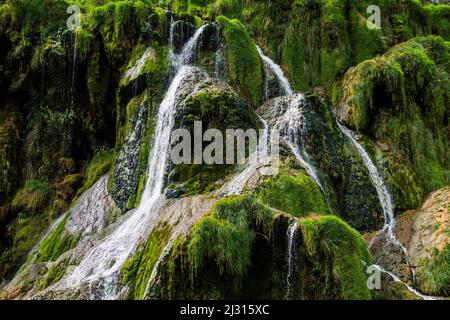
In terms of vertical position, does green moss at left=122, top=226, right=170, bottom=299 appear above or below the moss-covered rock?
below

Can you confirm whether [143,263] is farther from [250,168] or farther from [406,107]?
[406,107]

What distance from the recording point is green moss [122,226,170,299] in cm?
938

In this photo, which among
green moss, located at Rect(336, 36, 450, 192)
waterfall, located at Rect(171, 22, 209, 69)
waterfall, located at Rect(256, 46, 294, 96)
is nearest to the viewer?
green moss, located at Rect(336, 36, 450, 192)

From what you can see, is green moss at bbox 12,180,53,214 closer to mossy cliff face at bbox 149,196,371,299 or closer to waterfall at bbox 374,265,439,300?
mossy cliff face at bbox 149,196,371,299

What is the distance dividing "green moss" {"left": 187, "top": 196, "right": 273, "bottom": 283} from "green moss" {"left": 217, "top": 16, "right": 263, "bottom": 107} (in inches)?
329

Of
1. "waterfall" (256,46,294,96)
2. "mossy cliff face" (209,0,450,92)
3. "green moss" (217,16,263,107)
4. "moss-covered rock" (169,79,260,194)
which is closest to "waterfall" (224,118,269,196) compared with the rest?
"moss-covered rock" (169,79,260,194)

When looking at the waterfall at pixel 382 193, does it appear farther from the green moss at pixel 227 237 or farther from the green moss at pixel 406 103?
the green moss at pixel 227 237

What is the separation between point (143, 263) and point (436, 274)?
21.9 ft

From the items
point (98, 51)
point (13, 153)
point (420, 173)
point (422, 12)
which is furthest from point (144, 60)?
point (422, 12)

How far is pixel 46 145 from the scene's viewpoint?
1873 centimetres

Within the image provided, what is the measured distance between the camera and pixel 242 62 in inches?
687

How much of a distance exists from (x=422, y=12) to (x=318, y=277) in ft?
63.0

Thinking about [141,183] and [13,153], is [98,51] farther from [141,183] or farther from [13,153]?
[141,183]

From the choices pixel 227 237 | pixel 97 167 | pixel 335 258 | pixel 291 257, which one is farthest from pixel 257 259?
pixel 97 167
